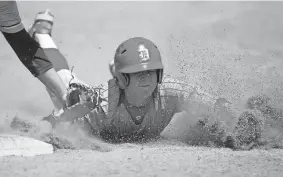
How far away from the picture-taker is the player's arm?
3605 millimetres

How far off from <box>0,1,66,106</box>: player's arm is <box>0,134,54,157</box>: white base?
734mm

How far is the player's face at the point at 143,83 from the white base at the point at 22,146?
2.95ft

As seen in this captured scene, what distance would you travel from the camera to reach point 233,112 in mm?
3754

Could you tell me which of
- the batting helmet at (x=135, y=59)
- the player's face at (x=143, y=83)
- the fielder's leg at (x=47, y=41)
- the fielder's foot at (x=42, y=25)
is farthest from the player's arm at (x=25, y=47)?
the fielder's foot at (x=42, y=25)

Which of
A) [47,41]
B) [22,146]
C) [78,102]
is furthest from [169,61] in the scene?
[22,146]

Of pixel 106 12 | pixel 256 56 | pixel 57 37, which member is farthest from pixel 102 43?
pixel 256 56

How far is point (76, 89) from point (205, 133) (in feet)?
3.55

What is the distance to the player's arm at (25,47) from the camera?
11.8 feet

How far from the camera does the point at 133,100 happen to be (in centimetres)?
389

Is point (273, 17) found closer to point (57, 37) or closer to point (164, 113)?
point (57, 37)

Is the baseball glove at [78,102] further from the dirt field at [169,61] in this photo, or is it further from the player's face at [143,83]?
the dirt field at [169,61]

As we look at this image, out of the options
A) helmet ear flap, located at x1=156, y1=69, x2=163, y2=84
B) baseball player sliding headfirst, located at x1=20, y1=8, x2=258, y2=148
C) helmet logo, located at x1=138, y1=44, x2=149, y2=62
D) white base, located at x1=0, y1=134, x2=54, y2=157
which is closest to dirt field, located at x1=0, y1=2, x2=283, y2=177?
baseball player sliding headfirst, located at x1=20, y1=8, x2=258, y2=148

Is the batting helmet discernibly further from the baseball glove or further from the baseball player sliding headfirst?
the baseball glove

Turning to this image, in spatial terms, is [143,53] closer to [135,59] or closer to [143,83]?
[135,59]
